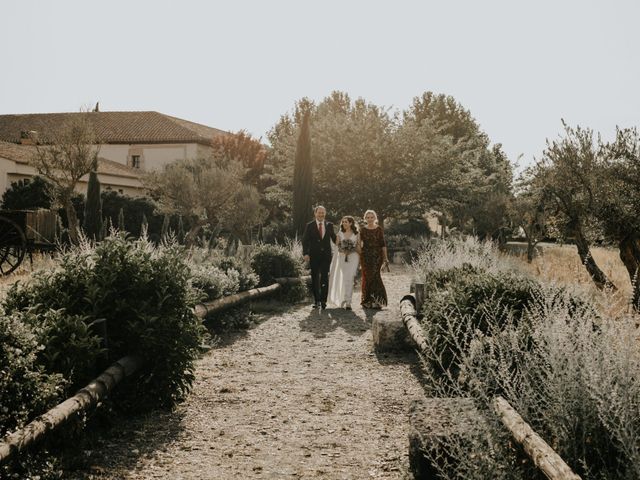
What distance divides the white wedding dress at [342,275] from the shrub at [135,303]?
6.66 metres

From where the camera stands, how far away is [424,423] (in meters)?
4.07

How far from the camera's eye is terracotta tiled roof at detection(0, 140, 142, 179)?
31703mm

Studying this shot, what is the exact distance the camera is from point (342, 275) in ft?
40.4

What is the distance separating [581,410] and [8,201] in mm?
27022

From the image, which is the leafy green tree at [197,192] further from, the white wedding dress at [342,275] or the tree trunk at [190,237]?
the white wedding dress at [342,275]

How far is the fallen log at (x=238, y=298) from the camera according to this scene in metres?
8.73

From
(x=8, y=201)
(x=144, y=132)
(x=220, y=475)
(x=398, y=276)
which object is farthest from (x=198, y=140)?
(x=220, y=475)

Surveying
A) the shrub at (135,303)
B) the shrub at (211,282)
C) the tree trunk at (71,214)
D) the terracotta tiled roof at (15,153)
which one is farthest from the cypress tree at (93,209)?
the shrub at (135,303)

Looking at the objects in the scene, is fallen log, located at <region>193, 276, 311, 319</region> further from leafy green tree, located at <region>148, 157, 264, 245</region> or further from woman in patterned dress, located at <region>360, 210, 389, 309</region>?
leafy green tree, located at <region>148, 157, 264, 245</region>

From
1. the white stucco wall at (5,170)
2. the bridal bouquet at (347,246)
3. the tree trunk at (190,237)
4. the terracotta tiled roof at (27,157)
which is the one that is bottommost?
the tree trunk at (190,237)

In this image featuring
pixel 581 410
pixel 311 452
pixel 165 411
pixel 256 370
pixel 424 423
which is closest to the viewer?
pixel 581 410

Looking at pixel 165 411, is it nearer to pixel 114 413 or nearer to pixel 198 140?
pixel 114 413

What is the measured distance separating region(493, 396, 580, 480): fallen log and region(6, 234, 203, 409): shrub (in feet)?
9.73

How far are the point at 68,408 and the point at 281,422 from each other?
6.15ft
